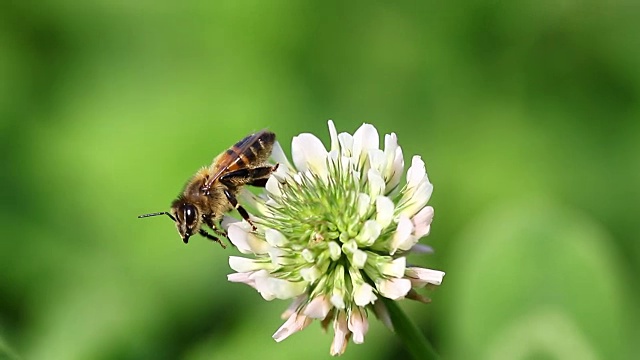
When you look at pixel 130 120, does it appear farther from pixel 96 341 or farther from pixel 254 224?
pixel 254 224

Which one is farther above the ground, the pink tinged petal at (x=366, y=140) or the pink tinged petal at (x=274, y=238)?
the pink tinged petal at (x=366, y=140)

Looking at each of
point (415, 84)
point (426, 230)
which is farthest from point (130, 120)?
point (426, 230)

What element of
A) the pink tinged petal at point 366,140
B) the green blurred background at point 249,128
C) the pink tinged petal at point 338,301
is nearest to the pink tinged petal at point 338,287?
the pink tinged petal at point 338,301

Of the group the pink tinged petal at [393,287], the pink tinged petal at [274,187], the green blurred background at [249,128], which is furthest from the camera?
the green blurred background at [249,128]

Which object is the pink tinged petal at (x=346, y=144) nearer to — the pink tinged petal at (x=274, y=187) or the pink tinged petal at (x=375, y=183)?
the pink tinged petal at (x=375, y=183)

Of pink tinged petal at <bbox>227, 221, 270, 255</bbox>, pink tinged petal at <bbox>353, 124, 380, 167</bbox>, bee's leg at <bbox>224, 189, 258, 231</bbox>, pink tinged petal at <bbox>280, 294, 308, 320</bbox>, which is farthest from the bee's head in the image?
pink tinged petal at <bbox>353, 124, 380, 167</bbox>

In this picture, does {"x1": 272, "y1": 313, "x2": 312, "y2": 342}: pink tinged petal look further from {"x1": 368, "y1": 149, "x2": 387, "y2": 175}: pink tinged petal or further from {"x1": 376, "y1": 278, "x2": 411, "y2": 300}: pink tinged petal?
{"x1": 368, "y1": 149, "x2": 387, "y2": 175}: pink tinged petal

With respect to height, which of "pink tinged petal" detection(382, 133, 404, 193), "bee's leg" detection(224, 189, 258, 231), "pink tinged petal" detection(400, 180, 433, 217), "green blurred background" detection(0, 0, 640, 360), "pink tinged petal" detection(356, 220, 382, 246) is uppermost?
"pink tinged petal" detection(382, 133, 404, 193)

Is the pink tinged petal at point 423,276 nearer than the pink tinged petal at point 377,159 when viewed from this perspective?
Yes
